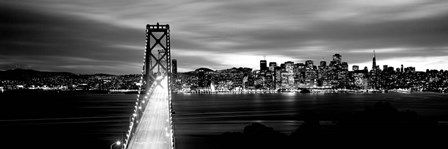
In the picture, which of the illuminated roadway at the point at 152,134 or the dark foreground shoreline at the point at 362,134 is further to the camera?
the dark foreground shoreline at the point at 362,134

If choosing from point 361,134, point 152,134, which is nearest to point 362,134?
point 361,134

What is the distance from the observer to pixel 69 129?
42406 mm

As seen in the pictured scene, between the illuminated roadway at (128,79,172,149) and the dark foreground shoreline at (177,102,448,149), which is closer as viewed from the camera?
the illuminated roadway at (128,79,172,149)

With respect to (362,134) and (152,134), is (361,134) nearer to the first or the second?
(362,134)

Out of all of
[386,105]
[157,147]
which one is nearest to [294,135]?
[386,105]

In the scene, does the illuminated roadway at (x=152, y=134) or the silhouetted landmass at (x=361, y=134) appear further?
the silhouetted landmass at (x=361, y=134)

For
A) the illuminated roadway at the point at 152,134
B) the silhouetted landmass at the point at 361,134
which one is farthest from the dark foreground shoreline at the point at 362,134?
the illuminated roadway at the point at 152,134

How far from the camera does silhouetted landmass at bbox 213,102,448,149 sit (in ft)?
84.4

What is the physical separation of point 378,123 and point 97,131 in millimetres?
23085

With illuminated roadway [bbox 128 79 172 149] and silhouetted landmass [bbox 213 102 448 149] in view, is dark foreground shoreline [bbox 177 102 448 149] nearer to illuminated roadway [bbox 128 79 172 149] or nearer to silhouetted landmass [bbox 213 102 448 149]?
silhouetted landmass [bbox 213 102 448 149]

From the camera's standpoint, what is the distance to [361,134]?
87.3ft

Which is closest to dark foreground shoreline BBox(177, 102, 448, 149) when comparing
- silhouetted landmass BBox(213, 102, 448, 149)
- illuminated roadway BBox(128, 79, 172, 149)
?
silhouetted landmass BBox(213, 102, 448, 149)

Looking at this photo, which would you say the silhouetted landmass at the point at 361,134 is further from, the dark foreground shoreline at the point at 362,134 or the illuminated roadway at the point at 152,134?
the illuminated roadway at the point at 152,134

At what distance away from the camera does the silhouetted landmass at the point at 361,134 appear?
25719mm
